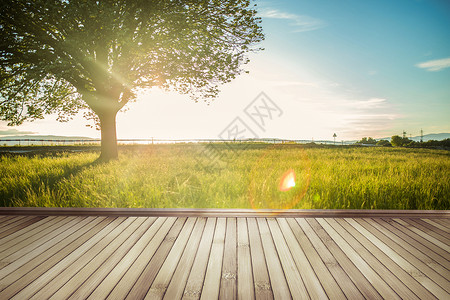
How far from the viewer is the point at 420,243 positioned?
283cm

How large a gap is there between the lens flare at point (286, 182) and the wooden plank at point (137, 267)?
2.82 m

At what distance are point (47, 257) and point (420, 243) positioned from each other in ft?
14.8

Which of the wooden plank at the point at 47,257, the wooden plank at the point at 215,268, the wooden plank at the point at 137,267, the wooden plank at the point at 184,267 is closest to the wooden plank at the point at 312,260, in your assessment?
the wooden plank at the point at 215,268

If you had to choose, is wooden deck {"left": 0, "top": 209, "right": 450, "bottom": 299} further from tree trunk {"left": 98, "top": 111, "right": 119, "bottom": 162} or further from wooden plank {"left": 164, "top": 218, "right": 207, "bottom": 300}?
tree trunk {"left": 98, "top": 111, "right": 119, "bottom": 162}

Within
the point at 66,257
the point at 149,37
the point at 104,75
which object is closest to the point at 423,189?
the point at 66,257

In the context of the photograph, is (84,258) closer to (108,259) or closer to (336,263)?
(108,259)

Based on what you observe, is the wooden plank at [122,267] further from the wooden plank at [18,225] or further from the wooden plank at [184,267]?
the wooden plank at [18,225]

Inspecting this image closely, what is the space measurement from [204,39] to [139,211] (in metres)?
7.74

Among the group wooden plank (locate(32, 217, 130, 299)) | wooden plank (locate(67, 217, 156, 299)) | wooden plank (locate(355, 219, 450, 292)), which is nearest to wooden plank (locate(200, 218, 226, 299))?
wooden plank (locate(67, 217, 156, 299))

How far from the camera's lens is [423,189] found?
481 centimetres

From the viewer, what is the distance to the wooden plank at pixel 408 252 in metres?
2.16

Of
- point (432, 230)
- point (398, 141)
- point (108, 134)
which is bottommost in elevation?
point (432, 230)

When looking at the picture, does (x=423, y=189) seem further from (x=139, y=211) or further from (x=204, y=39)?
(x=204, y=39)

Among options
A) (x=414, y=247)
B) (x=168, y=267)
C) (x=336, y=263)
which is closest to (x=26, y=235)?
(x=168, y=267)
